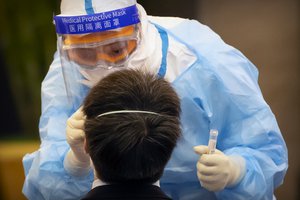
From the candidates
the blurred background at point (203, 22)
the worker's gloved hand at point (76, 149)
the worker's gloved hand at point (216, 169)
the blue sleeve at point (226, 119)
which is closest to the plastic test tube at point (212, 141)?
the worker's gloved hand at point (216, 169)

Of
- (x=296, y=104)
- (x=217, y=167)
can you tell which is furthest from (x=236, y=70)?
(x=296, y=104)

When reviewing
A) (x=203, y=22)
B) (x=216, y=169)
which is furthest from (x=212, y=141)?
(x=203, y=22)

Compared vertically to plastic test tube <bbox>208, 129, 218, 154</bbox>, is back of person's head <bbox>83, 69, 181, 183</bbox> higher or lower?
higher

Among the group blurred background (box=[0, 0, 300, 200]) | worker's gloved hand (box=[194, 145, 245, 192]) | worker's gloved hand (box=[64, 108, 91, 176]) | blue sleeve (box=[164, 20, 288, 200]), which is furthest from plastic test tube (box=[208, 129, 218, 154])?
blurred background (box=[0, 0, 300, 200])

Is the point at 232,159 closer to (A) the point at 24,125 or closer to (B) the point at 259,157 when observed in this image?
(B) the point at 259,157

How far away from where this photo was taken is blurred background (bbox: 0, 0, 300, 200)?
2697 millimetres

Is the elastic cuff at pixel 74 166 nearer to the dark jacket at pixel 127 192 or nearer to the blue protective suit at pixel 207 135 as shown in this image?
the blue protective suit at pixel 207 135

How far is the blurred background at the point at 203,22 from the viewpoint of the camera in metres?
2.70

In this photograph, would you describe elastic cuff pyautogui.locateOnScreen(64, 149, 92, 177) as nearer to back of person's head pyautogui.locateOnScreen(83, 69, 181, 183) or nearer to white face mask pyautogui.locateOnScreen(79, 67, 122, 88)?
white face mask pyautogui.locateOnScreen(79, 67, 122, 88)

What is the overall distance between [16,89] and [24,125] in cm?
21

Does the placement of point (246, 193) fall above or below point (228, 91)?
below

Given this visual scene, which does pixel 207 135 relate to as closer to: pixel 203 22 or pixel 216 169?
pixel 216 169

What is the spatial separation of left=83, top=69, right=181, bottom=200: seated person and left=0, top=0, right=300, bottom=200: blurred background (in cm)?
167

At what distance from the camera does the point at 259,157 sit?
58.9 inches
